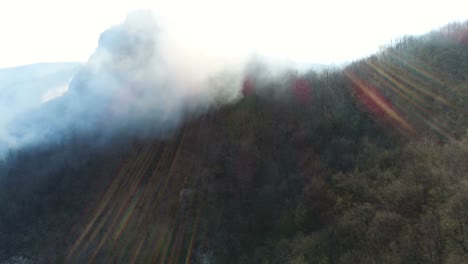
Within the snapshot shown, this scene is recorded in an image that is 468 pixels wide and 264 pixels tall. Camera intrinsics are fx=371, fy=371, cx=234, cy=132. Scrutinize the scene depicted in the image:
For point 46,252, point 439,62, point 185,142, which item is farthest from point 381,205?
point 46,252

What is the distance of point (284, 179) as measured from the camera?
48.4m

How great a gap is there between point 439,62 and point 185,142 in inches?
1780

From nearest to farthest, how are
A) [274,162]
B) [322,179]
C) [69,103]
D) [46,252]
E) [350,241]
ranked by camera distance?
1. [350,241]
2. [322,179]
3. [274,162]
4. [46,252]
5. [69,103]

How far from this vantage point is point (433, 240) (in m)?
22.8

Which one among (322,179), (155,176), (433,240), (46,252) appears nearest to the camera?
(433,240)

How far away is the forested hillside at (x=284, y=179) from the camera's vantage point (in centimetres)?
2817

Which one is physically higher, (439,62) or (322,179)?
(439,62)

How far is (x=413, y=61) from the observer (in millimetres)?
62281

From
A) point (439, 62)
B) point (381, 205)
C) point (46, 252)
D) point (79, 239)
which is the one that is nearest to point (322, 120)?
point (439, 62)

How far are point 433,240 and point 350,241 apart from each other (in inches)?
285

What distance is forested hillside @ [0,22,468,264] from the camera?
28.2m

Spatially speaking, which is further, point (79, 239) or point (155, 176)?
point (155, 176)

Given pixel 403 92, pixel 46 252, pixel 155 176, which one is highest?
pixel 403 92

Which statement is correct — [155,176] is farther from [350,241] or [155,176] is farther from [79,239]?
[350,241]
